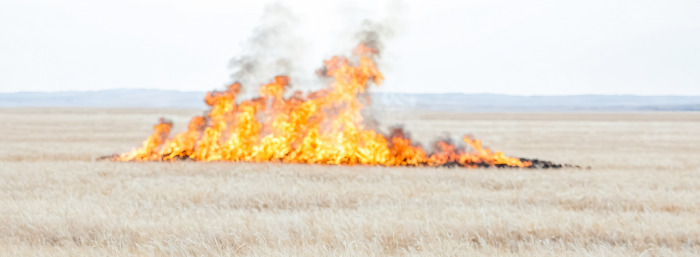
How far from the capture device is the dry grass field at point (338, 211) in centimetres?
877

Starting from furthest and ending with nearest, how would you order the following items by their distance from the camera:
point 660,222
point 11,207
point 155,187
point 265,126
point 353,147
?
point 265,126 → point 353,147 → point 155,187 → point 11,207 → point 660,222

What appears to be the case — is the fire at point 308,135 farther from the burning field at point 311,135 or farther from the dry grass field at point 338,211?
the dry grass field at point 338,211

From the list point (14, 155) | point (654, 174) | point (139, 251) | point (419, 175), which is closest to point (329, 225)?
point (139, 251)

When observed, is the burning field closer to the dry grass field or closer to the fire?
the fire

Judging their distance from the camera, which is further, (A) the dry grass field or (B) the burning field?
(B) the burning field

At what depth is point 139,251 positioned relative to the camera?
8297 millimetres

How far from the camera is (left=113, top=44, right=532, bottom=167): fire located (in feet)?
76.3

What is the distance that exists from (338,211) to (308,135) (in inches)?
475

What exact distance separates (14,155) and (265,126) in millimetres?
9124

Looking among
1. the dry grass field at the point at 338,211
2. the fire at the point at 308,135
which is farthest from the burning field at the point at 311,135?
the dry grass field at the point at 338,211

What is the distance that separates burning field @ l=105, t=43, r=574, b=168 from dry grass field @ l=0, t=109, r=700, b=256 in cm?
250

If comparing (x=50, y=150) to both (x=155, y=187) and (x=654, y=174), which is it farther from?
(x=654, y=174)

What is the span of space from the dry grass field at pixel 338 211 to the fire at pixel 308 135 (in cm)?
249

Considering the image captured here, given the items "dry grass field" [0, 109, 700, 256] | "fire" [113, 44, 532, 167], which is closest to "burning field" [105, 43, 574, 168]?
"fire" [113, 44, 532, 167]
